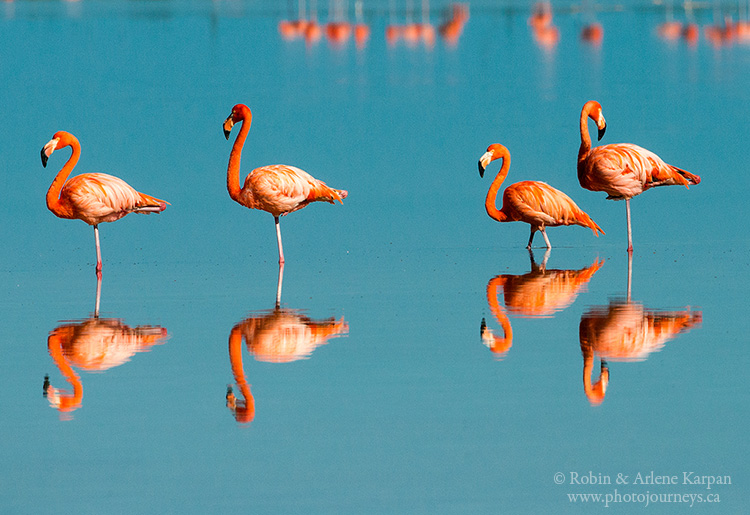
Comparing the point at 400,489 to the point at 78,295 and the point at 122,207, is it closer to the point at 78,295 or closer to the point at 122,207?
the point at 78,295

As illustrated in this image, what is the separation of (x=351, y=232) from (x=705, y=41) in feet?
74.1

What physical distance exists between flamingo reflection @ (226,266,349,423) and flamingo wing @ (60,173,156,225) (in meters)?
4.38

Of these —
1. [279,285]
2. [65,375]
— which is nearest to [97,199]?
[279,285]

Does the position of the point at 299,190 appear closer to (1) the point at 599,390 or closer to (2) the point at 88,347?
(2) the point at 88,347

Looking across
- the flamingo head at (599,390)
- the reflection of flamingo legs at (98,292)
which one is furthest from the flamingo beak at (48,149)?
the flamingo head at (599,390)

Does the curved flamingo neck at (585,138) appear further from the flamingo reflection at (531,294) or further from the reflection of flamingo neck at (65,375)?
the reflection of flamingo neck at (65,375)

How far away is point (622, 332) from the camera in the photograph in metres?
7.29

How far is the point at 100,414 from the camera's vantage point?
560 centimetres

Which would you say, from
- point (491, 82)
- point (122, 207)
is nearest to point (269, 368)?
point (122, 207)

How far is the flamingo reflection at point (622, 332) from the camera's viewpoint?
6.25 m

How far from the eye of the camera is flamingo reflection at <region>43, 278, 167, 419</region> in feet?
19.6

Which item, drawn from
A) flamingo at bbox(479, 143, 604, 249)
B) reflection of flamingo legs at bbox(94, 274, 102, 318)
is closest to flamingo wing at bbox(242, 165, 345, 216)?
flamingo at bbox(479, 143, 604, 249)

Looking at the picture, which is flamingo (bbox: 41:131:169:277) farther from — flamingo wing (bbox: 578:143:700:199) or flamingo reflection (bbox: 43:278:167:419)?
flamingo wing (bbox: 578:143:700:199)

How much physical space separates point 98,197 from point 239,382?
6.74 meters
